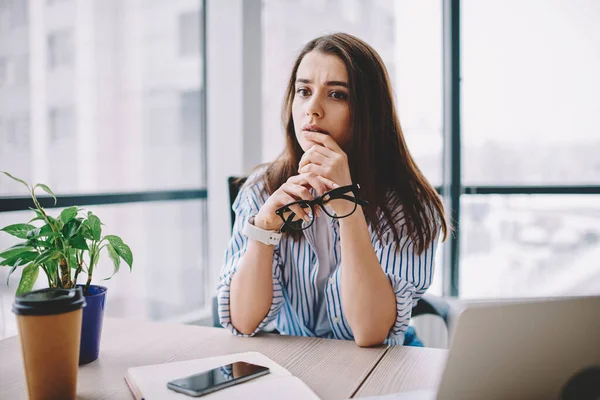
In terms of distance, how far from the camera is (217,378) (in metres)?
0.82

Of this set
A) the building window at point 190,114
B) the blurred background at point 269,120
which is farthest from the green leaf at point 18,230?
the building window at point 190,114

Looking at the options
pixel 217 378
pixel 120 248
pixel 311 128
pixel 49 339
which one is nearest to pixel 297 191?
pixel 311 128

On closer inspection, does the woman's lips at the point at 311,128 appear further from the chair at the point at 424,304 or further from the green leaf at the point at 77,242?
the green leaf at the point at 77,242

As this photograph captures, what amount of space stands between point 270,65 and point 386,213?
1.60 meters

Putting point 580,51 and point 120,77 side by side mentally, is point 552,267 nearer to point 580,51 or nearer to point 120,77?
point 580,51

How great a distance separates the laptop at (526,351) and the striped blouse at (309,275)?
0.66 metres

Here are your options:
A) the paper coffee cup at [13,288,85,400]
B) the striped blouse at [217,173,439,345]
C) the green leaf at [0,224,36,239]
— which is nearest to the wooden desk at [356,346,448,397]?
the striped blouse at [217,173,439,345]

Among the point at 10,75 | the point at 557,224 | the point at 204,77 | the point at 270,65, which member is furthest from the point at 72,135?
the point at 557,224

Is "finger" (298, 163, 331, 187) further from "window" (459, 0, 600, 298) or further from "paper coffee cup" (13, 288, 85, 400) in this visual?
"window" (459, 0, 600, 298)

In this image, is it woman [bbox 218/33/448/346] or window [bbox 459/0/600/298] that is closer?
woman [bbox 218/33/448/346]

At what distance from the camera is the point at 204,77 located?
262 centimetres

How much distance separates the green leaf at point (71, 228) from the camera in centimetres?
93

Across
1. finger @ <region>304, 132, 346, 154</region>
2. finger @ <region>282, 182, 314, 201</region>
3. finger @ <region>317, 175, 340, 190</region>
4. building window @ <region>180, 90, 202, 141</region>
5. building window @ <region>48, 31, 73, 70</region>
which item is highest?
building window @ <region>48, 31, 73, 70</region>

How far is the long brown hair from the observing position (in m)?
1.41
